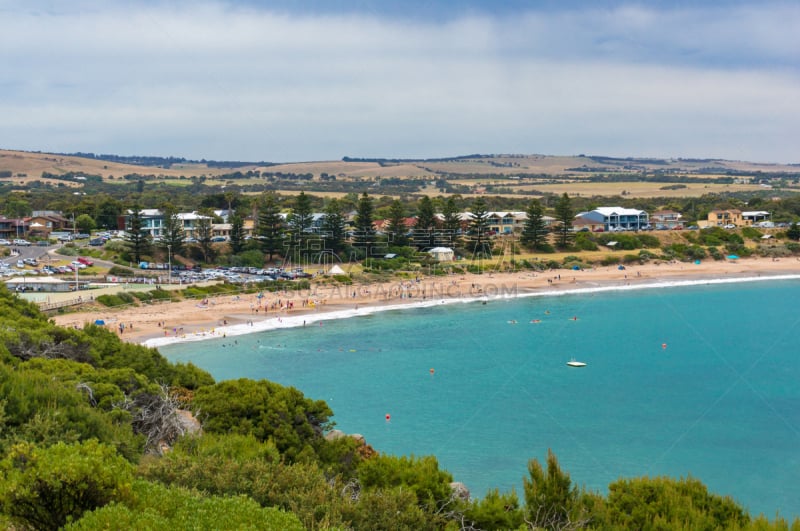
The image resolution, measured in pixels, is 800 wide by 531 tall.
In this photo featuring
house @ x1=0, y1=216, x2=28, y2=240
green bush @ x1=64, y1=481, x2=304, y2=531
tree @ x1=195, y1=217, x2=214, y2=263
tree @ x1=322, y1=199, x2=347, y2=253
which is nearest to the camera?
green bush @ x1=64, y1=481, x2=304, y2=531

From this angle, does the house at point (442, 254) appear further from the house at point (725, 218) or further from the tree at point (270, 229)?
the house at point (725, 218)

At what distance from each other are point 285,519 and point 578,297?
121 ft

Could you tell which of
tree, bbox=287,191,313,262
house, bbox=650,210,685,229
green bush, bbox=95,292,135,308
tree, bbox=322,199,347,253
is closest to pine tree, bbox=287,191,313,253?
tree, bbox=287,191,313,262

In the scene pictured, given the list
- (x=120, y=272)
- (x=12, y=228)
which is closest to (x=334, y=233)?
(x=120, y=272)

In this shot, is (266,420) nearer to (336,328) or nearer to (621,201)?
(336,328)

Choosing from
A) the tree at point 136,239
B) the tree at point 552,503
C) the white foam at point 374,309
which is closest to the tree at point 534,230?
the white foam at point 374,309

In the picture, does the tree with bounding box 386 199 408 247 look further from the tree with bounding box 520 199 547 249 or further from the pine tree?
the tree with bounding box 520 199 547 249

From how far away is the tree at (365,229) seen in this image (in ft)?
157

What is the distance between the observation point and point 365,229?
48.4 meters

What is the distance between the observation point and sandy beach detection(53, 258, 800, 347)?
3045cm

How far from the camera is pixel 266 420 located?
11.6m

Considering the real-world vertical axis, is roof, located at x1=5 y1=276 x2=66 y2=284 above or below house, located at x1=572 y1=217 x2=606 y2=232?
below

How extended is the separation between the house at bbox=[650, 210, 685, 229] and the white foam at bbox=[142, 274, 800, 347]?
15249mm

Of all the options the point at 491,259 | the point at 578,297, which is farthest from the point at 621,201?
the point at 578,297
